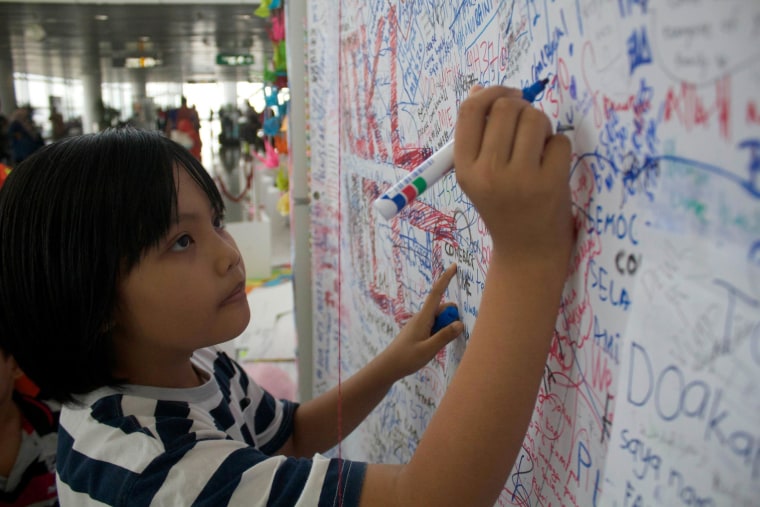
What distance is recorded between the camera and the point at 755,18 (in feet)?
0.85

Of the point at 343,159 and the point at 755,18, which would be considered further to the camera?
the point at 343,159

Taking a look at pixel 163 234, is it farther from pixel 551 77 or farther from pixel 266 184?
pixel 266 184

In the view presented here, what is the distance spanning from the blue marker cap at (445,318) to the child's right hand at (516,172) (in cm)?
24

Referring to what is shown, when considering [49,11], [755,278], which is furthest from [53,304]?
[49,11]

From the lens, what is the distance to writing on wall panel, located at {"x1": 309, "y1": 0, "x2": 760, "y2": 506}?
281mm

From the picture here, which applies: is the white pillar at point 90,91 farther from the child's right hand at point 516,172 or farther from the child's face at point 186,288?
the child's right hand at point 516,172

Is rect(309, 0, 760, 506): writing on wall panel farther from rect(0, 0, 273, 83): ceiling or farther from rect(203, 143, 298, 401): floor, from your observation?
rect(0, 0, 273, 83): ceiling

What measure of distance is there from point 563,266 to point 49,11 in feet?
24.1

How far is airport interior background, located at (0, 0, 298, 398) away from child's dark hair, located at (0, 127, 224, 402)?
1.24 metres

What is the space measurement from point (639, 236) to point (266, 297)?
3.19 m

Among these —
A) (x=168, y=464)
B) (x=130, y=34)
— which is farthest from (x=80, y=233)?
(x=130, y=34)

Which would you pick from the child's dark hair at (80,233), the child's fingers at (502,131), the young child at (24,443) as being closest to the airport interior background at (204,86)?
the young child at (24,443)

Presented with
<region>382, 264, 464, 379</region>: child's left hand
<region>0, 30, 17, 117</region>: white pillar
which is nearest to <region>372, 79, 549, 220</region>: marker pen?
<region>382, 264, 464, 379</region>: child's left hand

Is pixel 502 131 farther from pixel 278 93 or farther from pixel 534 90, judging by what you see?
pixel 278 93
